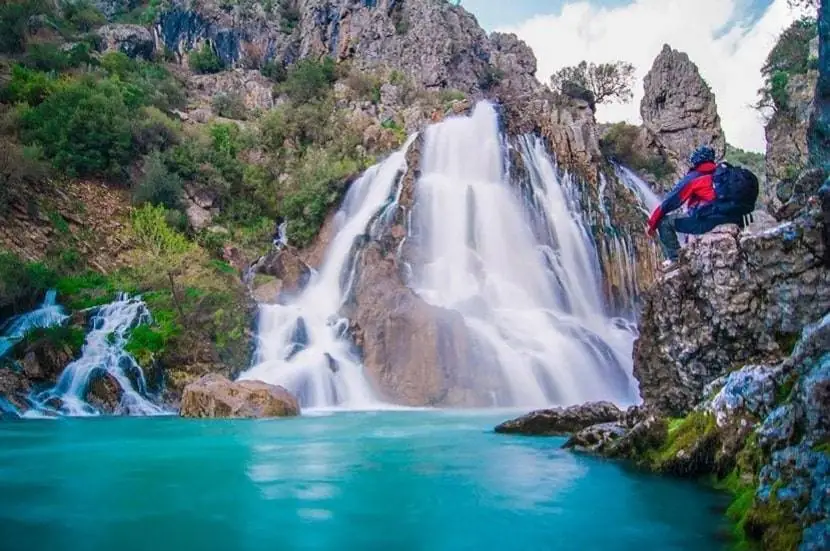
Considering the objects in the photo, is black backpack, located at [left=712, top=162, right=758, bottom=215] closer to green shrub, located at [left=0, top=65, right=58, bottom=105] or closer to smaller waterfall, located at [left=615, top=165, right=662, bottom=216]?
smaller waterfall, located at [left=615, top=165, right=662, bottom=216]

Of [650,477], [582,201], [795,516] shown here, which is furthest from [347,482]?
[582,201]

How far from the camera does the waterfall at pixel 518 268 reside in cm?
1750

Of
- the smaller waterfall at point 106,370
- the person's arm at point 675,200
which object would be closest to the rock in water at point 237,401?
the smaller waterfall at point 106,370

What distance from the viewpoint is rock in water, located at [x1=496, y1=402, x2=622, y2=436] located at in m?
9.48

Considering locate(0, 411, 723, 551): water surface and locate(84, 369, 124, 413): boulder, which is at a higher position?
locate(84, 369, 124, 413): boulder

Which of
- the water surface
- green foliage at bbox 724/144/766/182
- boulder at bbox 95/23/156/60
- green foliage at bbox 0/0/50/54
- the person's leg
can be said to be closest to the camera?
the water surface

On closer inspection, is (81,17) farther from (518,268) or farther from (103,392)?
(103,392)

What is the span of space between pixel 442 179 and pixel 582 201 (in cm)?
665

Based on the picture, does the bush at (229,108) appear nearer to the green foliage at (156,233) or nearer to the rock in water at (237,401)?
the green foliage at (156,233)

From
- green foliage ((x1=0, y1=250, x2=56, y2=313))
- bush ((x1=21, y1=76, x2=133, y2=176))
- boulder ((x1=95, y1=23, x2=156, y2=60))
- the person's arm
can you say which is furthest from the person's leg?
boulder ((x1=95, y1=23, x2=156, y2=60))

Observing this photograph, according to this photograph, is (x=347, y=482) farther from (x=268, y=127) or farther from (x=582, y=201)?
(x=268, y=127)

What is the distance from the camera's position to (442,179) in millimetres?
27922

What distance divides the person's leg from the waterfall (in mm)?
9350

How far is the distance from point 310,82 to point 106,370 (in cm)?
2680
